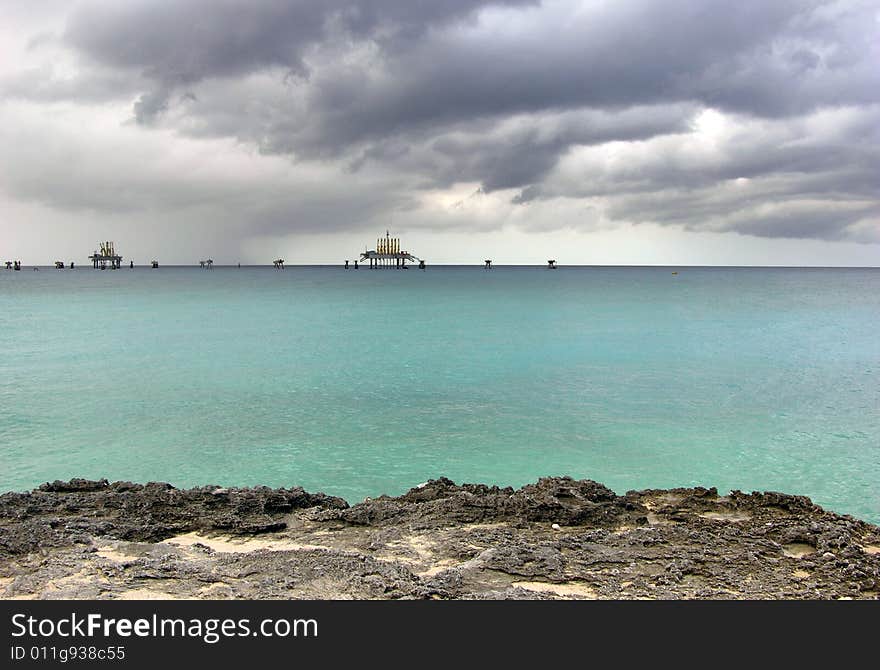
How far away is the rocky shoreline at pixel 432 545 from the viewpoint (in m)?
6.05

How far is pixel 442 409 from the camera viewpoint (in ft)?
58.1

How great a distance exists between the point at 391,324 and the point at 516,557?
124 feet

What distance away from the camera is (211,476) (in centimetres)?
1235

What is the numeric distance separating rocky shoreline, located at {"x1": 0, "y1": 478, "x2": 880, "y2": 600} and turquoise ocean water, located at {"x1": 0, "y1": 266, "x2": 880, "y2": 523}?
9.53 feet

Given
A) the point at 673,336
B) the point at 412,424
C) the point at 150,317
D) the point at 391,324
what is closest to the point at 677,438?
the point at 412,424

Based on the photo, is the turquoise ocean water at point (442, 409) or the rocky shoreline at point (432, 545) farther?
the turquoise ocean water at point (442, 409)

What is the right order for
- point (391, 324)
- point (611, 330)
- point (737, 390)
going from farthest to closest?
point (391, 324) → point (611, 330) → point (737, 390)

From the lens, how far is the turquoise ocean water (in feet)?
41.3

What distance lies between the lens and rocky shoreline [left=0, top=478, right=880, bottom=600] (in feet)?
19.9

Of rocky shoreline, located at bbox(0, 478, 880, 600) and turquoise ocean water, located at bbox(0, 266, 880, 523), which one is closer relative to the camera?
rocky shoreline, located at bbox(0, 478, 880, 600)

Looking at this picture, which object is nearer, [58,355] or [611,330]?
[58,355]

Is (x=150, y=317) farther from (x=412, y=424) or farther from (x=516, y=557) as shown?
(x=516, y=557)

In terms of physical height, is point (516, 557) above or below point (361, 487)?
above

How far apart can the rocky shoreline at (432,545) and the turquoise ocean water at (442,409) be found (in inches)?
114
